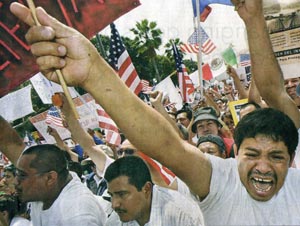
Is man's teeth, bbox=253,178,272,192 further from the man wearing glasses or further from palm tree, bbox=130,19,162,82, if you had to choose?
palm tree, bbox=130,19,162,82

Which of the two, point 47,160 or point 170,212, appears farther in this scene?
point 47,160

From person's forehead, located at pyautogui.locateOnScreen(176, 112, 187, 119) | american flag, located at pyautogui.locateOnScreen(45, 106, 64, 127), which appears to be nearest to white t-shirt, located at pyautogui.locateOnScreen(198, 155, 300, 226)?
person's forehead, located at pyautogui.locateOnScreen(176, 112, 187, 119)

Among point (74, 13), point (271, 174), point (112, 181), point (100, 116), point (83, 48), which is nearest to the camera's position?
point (83, 48)

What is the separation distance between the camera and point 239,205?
210cm

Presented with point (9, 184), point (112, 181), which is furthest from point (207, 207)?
point (9, 184)

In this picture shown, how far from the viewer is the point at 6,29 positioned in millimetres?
2984

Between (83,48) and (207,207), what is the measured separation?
79 centimetres

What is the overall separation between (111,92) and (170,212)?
1309 millimetres

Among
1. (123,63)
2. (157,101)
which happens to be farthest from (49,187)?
(123,63)

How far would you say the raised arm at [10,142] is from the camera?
11.5 ft

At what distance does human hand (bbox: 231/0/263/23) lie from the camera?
8.13ft

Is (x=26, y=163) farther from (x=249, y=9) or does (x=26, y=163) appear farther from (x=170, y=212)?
(x=249, y=9)

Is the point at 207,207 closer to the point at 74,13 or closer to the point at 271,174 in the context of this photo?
the point at 271,174

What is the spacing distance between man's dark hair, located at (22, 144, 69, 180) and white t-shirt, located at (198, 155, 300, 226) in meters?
1.34
